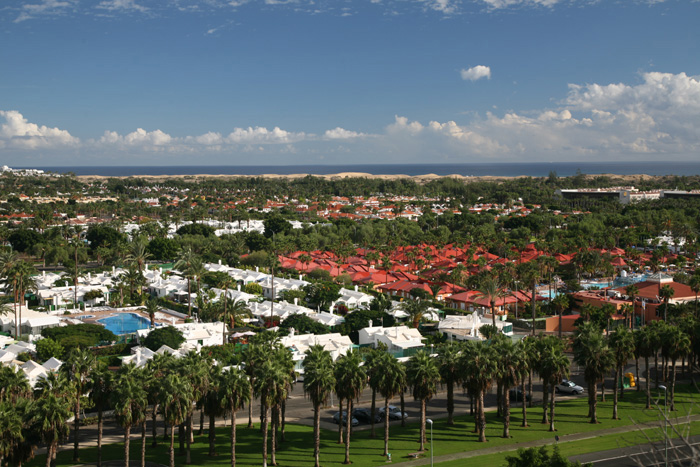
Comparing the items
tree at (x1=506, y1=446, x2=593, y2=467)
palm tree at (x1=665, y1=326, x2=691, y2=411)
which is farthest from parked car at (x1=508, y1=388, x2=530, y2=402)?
tree at (x1=506, y1=446, x2=593, y2=467)

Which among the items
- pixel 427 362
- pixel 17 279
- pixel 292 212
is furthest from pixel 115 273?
pixel 292 212

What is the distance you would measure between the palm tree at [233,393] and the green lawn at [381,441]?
249 centimetres

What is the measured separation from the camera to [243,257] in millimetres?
93062

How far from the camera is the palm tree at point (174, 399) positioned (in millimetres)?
28172

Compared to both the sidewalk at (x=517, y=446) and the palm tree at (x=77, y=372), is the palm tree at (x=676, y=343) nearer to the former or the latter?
the sidewalk at (x=517, y=446)

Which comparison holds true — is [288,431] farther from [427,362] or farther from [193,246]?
[193,246]

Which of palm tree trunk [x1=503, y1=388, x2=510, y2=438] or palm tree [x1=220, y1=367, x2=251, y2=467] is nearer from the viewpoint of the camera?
palm tree [x1=220, y1=367, x2=251, y2=467]

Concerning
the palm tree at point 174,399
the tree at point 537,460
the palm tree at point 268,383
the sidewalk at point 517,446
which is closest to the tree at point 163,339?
the palm tree at point 174,399

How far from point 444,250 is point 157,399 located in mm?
73199

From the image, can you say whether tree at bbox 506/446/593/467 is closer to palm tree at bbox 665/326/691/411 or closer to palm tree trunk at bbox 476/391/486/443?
palm tree trunk at bbox 476/391/486/443

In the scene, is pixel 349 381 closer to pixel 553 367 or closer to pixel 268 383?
pixel 268 383

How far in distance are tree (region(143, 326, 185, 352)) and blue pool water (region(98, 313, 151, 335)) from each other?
244 inches

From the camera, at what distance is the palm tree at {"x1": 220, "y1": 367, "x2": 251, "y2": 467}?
29.1 meters

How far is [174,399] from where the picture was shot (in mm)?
28234
